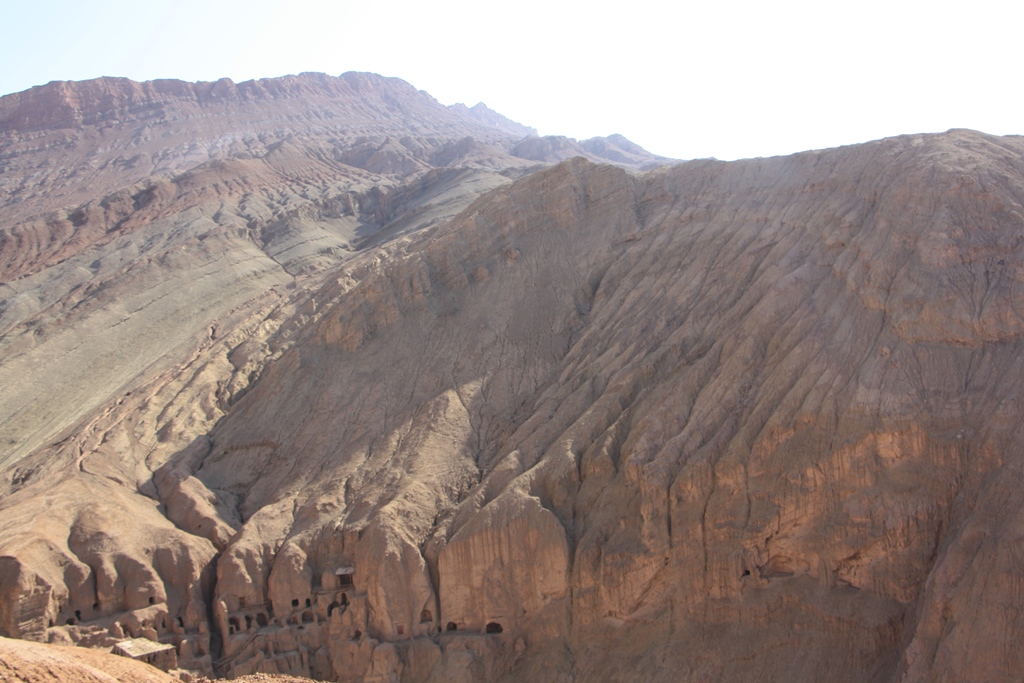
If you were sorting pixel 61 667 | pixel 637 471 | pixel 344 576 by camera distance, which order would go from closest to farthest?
pixel 61 667
pixel 637 471
pixel 344 576

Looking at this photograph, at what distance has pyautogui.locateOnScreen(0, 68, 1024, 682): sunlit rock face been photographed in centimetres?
2603

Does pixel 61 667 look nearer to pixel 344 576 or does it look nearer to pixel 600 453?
pixel 344 576

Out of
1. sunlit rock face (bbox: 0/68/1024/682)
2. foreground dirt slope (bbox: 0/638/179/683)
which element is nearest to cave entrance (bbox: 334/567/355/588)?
sunlit rock face (bbox: 0/68/1024/682)

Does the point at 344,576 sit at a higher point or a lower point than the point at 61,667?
lower

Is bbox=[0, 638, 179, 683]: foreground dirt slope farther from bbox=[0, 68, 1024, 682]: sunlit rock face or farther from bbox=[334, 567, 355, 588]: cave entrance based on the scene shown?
bbox=[334, 567, 355, 588]: cave entrance

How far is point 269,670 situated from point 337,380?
1330 centimetres

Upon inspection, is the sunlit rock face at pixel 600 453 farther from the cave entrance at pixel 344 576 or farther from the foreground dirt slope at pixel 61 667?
the foreground dirt slope at pixel 61 667

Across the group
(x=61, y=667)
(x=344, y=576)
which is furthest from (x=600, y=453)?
(x=61, y=667)

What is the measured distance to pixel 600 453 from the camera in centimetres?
3136

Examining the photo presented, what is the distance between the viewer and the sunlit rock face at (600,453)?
26.0m

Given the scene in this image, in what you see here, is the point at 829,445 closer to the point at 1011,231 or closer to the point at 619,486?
the point at 619,486

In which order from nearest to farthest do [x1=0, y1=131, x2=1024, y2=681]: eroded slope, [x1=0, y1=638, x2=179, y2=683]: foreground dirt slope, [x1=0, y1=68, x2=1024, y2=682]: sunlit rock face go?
[x1=0, y1=638, x2=179, y2=683]: foreground dirt slope
[x1=0, y1=131, x2=1024, y2=681]: eroded slope
[x1=0, y1=68, x2=1024, y2=682]: sunlit rock face

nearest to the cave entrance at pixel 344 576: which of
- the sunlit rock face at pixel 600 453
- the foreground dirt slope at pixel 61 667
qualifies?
the sunlit rock face at pixel 600 453

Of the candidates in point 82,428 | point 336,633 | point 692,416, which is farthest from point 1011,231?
point 82,428
